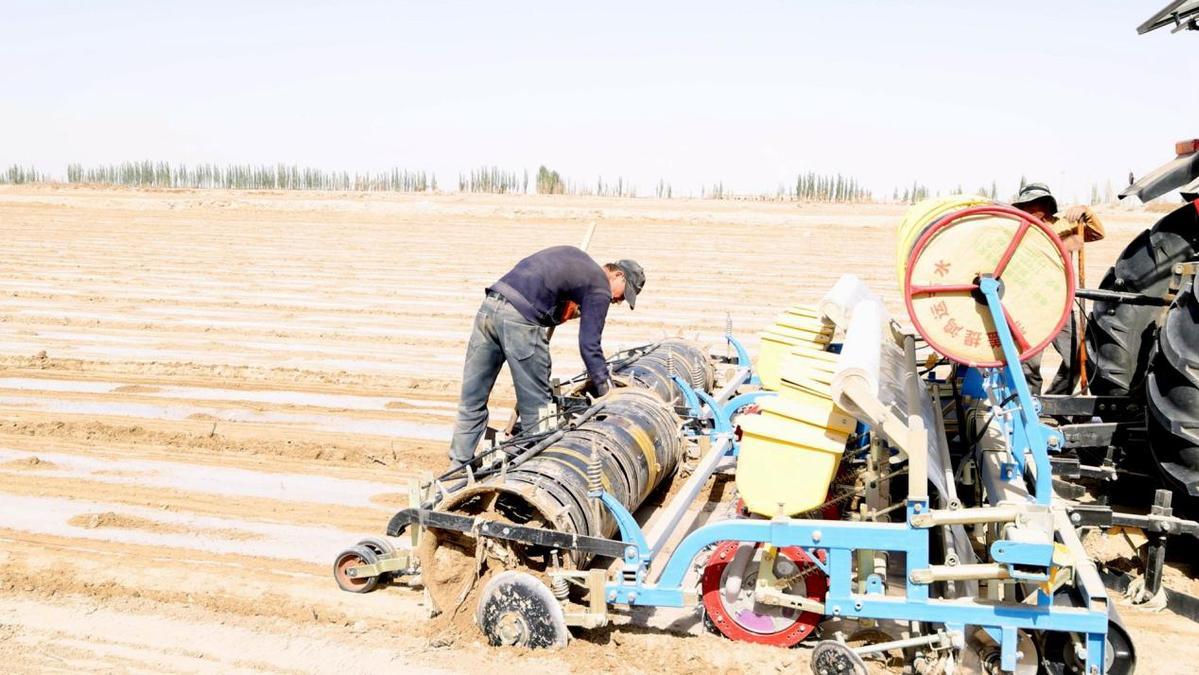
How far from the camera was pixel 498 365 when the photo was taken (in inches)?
238

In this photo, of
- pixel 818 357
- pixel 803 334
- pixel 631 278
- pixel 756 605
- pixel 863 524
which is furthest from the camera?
pixel 631 278

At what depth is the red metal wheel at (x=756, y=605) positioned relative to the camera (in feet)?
13.1

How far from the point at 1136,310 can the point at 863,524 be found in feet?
10.2

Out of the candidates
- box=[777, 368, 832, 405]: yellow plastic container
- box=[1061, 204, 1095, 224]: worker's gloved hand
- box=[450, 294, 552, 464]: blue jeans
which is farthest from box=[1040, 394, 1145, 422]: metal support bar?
box=[450, 294, 552, 464]: blue jeans

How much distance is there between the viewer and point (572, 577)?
414 cm

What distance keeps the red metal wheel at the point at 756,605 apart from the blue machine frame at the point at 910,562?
0.12m

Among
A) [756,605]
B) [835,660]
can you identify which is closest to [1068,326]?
[756,605]

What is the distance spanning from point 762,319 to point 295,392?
6.14 metres

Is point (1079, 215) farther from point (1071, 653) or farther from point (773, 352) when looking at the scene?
point (1071, 653)

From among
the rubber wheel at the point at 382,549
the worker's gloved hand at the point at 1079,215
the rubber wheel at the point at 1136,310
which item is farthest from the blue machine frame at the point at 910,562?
the worker's gloved hand at the point at 1079,215

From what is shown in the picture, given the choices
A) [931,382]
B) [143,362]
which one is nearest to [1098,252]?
[931,382]

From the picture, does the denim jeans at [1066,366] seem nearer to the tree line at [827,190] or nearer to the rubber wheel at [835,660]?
the rubber wheel at [835,660]

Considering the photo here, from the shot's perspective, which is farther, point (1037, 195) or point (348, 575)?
point (1037, 195)

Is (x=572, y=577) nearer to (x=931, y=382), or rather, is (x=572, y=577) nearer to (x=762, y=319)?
(x=931, y=382)
